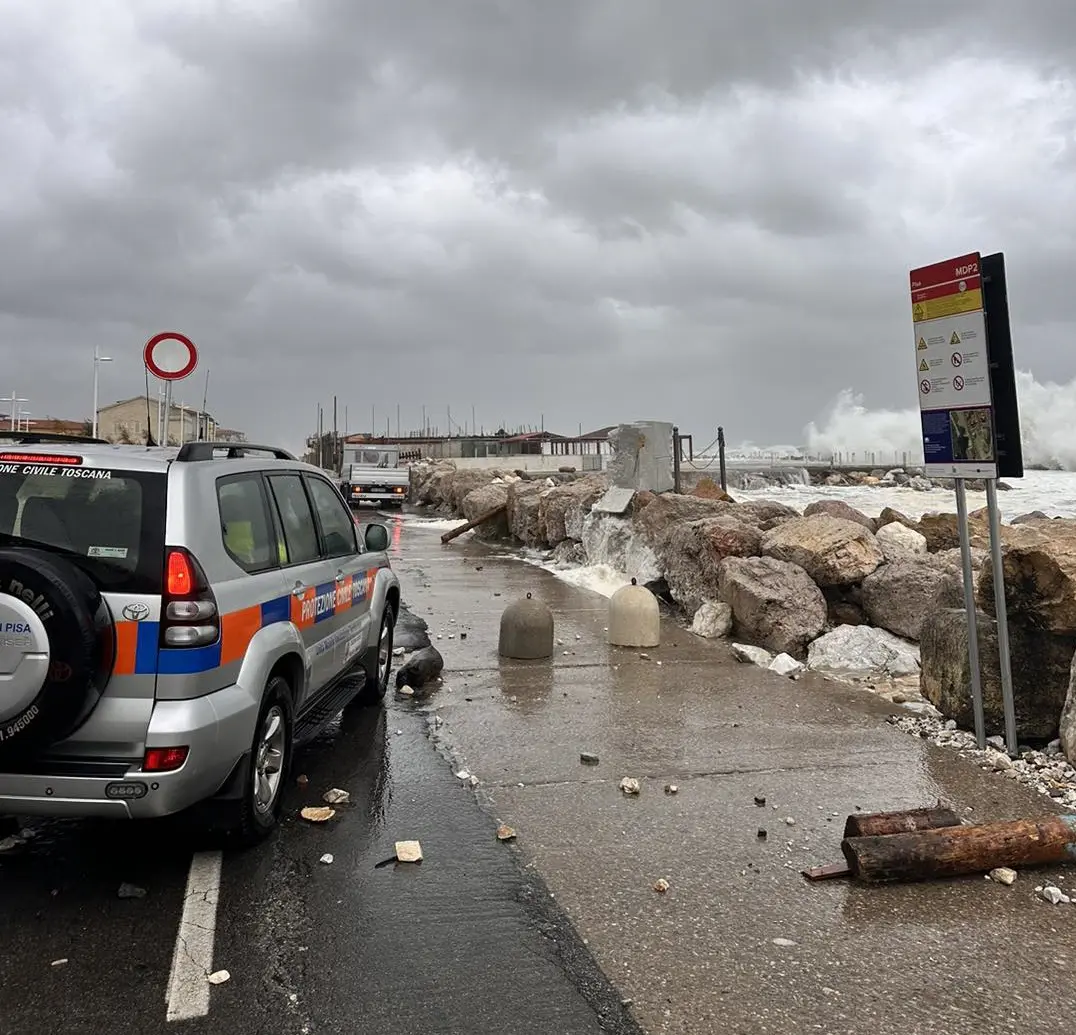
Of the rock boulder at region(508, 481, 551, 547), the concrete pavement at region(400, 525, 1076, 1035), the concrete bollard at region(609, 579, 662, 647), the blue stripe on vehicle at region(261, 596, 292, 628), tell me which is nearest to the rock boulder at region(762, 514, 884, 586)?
the concrete bollard at region(609, 579, 662, 647)

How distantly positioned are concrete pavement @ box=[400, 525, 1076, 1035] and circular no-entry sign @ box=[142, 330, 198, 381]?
3959 millimetres

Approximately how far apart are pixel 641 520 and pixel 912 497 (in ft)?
55.5

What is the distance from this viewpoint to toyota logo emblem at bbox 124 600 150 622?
134 inches

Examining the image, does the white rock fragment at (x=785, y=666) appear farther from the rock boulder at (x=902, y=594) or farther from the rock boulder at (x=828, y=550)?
the rock boulder at (x=828, y=550)

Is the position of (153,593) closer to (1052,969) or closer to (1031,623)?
(1052,969)

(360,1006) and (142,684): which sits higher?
(142,684)

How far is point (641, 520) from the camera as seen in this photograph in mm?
13570

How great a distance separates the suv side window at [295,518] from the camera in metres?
4.76

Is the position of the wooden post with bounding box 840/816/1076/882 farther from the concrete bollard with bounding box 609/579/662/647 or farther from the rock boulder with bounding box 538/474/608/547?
the rock boulder with bounding box 538/474/608/547

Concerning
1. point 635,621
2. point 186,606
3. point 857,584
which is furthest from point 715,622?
point 186,606

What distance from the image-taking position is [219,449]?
4.46 metres

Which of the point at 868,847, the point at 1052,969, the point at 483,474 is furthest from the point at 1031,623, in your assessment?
the point at 483,474

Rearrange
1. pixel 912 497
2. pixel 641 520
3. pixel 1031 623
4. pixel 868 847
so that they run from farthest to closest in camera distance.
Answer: pixel 912 497 < pixel 641 520 < pixel 1031 623 < pixel 868 847

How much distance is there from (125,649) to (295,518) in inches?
67.0
